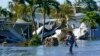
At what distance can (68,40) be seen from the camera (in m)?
28.7

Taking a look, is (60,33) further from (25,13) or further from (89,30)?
(89,30)

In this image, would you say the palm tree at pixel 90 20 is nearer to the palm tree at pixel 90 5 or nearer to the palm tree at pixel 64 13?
the palm tree at pixel 64 13

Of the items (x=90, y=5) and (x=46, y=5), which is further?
(x=90, y=5)

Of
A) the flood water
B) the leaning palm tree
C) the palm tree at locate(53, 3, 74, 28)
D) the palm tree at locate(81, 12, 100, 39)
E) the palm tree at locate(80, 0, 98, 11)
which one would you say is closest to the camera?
the flood water

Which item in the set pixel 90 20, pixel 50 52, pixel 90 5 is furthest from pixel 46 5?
pixel 90 5

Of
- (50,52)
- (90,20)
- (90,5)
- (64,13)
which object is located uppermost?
(50,52)

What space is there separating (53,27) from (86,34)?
425 inches

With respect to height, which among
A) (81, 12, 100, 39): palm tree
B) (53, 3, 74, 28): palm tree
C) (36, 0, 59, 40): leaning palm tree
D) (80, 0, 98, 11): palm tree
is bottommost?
(80, 0, 98, 11): palm tree

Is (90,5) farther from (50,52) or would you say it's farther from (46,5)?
(50,52)

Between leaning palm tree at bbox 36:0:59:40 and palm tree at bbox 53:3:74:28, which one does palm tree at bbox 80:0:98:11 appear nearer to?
palm tree at bbox 53:3:74:28

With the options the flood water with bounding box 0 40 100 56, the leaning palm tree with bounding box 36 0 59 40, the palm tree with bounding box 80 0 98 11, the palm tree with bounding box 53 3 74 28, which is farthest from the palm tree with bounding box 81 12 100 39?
the flood water with bounding box 0 40 100 56

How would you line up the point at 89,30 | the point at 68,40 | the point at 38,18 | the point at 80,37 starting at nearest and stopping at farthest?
the point at 68,40 → the point at 80,37 → the point at 89,30 → the point at 38,18

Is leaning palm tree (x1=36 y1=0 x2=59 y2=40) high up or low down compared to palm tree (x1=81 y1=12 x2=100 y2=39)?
up

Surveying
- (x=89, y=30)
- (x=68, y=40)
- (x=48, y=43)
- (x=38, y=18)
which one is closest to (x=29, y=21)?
(x=89, y=30)
